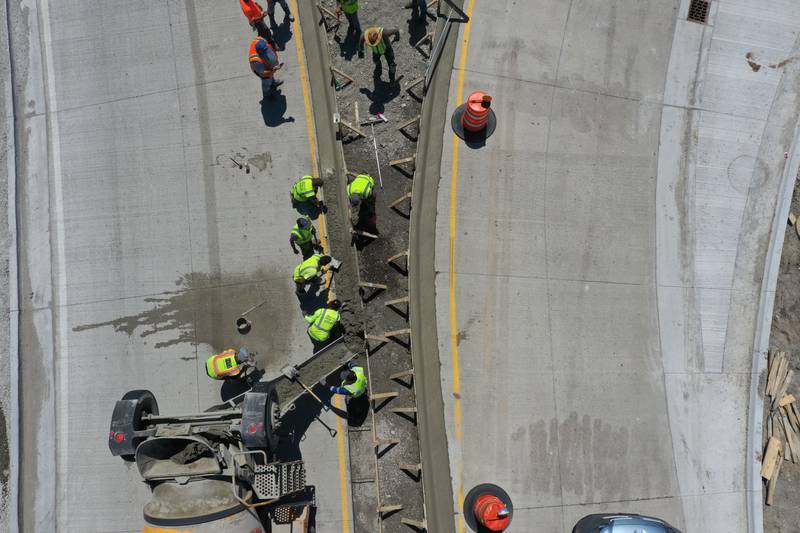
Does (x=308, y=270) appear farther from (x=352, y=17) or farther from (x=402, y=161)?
(x=352, y=17)

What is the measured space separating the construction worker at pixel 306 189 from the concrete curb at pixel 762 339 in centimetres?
1059

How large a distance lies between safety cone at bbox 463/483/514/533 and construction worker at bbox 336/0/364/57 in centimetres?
1016

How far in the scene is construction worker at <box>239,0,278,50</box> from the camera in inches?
392

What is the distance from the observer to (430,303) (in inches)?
408

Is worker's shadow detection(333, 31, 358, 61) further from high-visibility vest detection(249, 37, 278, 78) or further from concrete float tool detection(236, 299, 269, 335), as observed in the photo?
concrete float tool detection(236, 299, 269, 335)

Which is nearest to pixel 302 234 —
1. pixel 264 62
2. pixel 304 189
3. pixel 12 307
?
pixel 304 189

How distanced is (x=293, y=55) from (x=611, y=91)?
24.9 ft

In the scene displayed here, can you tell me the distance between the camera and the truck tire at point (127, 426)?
26.4 feet

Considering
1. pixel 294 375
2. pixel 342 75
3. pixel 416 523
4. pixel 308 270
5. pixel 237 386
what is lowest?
pixel 416 523

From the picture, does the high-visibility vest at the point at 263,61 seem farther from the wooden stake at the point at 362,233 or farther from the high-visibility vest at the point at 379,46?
the wooden stake at the point at 362,233

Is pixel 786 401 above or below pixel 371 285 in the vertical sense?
below

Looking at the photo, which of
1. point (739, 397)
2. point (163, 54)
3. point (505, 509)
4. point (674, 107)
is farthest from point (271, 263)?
point (739, 397)

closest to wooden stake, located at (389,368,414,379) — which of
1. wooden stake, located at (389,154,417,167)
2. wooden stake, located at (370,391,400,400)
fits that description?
wooden stake, located at (370,391,400,400)

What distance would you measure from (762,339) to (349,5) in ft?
39.1
